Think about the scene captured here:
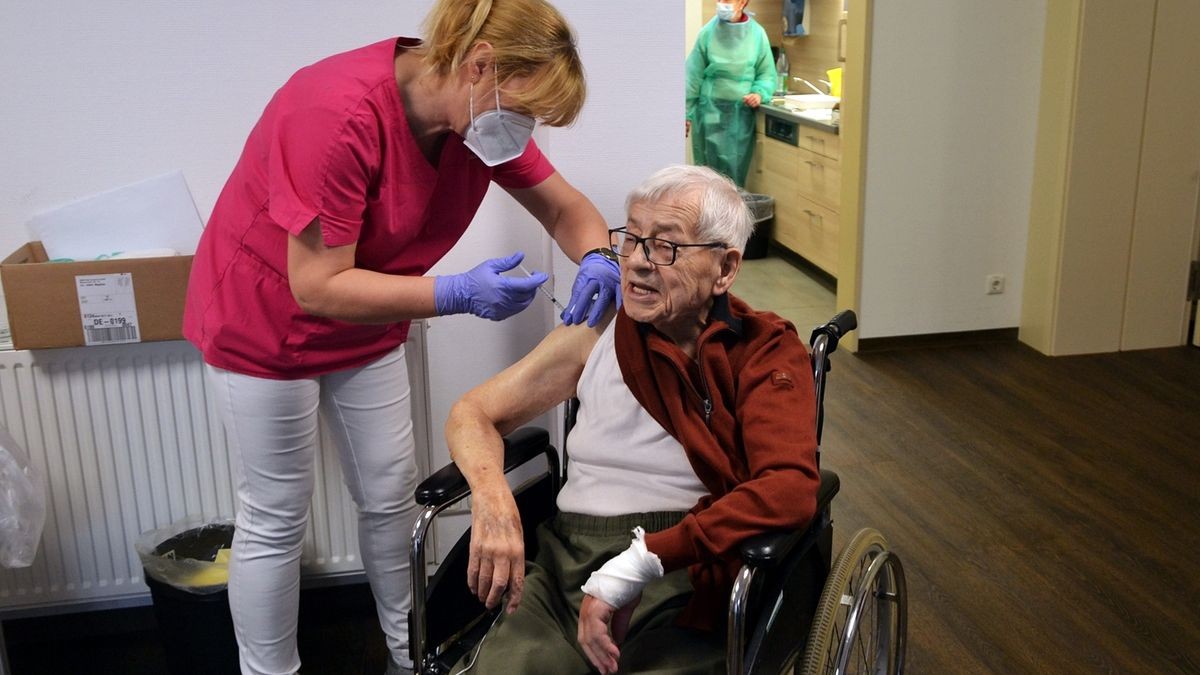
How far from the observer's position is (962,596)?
255 centimetres

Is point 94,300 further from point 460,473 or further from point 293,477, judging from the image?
point 460,473

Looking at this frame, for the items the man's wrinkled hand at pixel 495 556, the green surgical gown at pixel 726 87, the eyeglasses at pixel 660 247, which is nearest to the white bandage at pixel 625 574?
the man's wrinkled hand at pixel 495 556

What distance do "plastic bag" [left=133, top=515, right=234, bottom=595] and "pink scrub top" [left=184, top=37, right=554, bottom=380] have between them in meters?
0.53

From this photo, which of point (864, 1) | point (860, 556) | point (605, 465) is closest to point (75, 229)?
point (605, 465)

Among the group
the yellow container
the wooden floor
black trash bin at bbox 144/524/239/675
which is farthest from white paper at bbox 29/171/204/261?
the yellow container

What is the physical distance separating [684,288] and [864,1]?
2.51 metres

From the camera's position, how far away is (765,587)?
4.97 ft

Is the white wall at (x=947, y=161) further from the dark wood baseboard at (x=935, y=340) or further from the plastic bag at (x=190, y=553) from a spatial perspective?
the plastic bag at (x=190, y=553)

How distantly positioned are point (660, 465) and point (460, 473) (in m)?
0.28

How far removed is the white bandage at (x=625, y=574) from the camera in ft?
4.95

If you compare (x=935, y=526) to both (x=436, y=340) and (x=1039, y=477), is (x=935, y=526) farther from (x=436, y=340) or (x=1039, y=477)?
(x=436, y=340)

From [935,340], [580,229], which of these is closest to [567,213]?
[580,229]

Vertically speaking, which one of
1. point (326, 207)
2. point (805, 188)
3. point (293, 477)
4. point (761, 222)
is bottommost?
point (761, 222)

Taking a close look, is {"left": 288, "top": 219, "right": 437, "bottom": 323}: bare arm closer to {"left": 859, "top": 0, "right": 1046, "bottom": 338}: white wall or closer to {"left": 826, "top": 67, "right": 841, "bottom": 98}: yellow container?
{"left": 859, "top": 0, "right": 1046, "bottom": 338}: white wall
